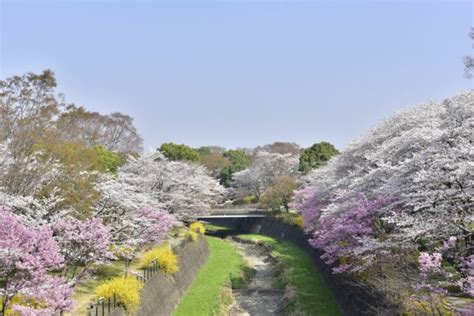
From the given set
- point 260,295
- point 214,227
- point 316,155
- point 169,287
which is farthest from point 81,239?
point 316,155

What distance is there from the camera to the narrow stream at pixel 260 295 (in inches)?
929

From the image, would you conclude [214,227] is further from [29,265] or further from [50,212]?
[29,265]

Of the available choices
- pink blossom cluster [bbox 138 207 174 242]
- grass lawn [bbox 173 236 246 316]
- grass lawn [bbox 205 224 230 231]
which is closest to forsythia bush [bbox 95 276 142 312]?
grass lawn [bbox 173 236 246 316]

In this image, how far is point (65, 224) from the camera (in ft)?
52.7

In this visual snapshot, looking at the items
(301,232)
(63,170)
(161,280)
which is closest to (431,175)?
(161,280)

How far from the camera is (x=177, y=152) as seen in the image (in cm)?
5850

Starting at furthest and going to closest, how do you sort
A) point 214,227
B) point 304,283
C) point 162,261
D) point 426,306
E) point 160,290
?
point 214,227 < point 304,283 < point 162,261 < point 160,290 < point 426,306

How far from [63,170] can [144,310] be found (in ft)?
24.7

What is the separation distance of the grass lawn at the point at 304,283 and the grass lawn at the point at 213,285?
3.62m

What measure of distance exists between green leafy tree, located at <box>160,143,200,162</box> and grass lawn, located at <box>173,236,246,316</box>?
2018 cm

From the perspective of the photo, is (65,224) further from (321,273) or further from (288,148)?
(288,148)

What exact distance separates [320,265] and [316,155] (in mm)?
34198

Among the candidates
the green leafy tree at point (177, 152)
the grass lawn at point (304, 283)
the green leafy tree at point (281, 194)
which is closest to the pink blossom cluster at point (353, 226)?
the grass lawn at point (304, 283)

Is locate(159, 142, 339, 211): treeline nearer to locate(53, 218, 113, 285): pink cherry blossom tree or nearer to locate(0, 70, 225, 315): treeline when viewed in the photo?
locate(0, 70, 225, 315): treeline
